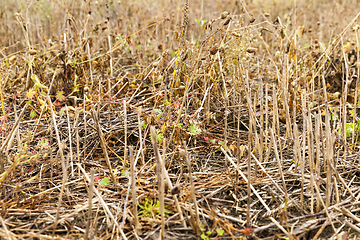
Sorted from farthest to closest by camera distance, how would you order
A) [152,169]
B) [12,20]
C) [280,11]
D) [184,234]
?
[280,11], [12,20], [152,169], [184,234]

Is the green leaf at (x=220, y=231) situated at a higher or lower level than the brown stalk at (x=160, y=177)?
lower

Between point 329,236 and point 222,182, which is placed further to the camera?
point 222,182

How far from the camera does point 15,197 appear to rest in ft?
4.17

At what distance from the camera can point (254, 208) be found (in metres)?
1.26

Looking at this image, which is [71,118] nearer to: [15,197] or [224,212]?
[15,197]

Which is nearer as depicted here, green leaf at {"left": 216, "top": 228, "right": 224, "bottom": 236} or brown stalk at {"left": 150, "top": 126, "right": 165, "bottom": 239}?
brown stalk at {"left": 150, "top": 126, "right": 165, "bottom": 239}

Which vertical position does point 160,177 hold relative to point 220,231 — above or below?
above

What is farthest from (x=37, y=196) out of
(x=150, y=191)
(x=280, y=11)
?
(x=280, y=11)

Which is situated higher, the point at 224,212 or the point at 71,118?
the point at 71,118

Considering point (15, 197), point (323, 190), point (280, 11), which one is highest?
point (280, 11)

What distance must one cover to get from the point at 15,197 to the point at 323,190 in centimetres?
145

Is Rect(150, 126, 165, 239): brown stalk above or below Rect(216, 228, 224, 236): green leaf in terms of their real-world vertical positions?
above

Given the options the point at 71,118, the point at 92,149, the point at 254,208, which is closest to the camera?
the point at 254,208

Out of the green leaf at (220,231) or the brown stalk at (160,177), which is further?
the green leaf at (220,231)
